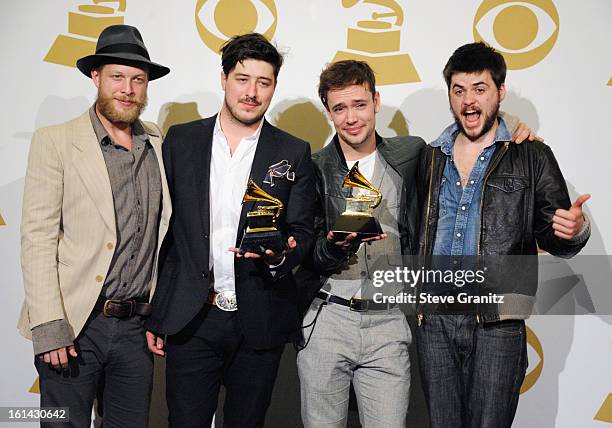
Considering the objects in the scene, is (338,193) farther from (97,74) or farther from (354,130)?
(97,74)

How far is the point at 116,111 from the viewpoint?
2715mm

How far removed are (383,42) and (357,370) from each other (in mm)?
1977

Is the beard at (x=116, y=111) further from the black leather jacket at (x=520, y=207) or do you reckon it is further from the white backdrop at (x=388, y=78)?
the black leather jacket at (x=520, y=207)

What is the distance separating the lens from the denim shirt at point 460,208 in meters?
2.72

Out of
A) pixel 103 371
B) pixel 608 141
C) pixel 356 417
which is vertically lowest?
pixel 356 417

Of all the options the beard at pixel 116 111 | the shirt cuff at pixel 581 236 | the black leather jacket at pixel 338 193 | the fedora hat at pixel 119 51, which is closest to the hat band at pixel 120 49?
the fedora hat at pixel 119 51

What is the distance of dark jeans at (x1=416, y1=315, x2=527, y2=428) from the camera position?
8.59 feet

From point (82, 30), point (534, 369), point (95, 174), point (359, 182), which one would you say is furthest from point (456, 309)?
point (82, 30)

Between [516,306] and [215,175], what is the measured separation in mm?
1382

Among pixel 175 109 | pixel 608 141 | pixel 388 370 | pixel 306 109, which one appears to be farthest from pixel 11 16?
pixel 608 141

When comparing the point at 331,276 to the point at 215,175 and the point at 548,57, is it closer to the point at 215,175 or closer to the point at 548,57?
the point at 215,175

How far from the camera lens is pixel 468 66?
2.78m

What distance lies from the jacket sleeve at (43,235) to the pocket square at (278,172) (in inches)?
33.0

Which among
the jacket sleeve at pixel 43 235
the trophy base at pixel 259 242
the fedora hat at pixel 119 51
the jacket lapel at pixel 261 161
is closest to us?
the trophy base at pixel 259 242
